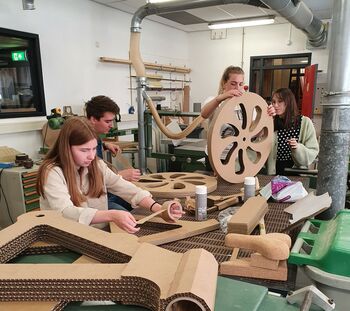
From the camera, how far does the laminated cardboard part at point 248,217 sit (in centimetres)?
116

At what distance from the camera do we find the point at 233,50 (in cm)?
649

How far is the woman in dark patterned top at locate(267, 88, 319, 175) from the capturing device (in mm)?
2207

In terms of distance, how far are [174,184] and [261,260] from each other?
994 mm

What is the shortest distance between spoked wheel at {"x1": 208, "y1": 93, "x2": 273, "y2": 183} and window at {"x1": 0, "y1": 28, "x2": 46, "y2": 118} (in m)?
2.73

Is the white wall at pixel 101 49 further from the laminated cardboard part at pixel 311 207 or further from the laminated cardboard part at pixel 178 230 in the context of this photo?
the laminated cardboard part at pixel 311 207

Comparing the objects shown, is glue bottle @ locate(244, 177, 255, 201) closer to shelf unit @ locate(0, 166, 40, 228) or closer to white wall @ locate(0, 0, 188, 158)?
shelf unit @ locate(0, 166, 40, 228)

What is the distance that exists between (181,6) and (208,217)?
2.83 metres

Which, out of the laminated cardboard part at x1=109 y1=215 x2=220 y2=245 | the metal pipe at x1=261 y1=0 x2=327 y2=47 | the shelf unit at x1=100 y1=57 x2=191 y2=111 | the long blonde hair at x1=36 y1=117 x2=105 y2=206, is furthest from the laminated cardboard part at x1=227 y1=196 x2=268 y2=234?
the shelf unit at x1=100 y1=57 x2=191 y2=111

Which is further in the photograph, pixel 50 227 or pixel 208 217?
pixel 208 217

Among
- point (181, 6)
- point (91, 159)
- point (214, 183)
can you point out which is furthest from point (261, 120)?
point (181, 6)

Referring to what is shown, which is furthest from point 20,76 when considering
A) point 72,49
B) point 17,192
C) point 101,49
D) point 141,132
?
point 141,132

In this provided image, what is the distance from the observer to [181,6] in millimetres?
3512

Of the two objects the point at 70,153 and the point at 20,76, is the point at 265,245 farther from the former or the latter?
the point at 20,76

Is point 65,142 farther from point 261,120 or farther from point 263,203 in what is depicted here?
point 261,120
